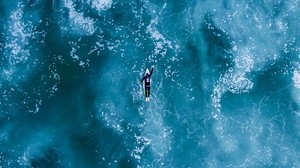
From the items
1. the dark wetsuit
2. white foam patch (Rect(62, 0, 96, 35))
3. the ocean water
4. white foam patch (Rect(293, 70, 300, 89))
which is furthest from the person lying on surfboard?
white foam patch (Rect(293, 70, 300, 89))

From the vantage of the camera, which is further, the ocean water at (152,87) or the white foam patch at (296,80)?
the white foam patch at (296,80)

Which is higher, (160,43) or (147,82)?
(160,43)

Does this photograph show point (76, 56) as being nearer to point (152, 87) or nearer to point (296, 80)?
point (152, 87)

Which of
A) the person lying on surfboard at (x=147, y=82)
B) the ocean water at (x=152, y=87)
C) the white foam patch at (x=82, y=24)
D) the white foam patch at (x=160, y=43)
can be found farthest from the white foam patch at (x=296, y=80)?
the white foam patch at (x=82, y=24)

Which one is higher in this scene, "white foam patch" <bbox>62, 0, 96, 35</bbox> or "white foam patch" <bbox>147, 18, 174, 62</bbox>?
"white foam patch" <bbox>62, 0, 96, 35</bbox>

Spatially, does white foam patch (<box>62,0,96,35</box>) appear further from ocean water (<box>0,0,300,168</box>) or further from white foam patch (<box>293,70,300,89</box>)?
white foam patch (<box>293,70,300,89</box>)

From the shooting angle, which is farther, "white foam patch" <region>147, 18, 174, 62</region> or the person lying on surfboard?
"white foam patch" <region>147, 18, 174, 62</region>

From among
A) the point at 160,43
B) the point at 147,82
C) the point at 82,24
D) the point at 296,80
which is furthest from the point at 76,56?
the point at 296,80

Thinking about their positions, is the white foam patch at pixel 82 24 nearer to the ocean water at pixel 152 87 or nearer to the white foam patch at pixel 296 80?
the ocean water at pixel 152 87

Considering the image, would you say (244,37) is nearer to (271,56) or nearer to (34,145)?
(271,56)
